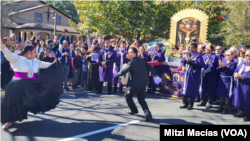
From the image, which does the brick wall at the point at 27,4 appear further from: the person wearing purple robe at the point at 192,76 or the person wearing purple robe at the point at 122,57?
the person wearing purple robe at the point at 192,76

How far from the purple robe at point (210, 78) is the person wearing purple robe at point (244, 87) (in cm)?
118

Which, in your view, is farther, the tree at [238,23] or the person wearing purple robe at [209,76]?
the tree at [238,23]

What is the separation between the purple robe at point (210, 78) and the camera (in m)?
7.96

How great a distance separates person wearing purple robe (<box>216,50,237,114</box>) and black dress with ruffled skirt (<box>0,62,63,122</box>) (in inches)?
188

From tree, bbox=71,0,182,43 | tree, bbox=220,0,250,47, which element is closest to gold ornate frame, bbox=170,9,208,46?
tree, bbox=71,0,182,43

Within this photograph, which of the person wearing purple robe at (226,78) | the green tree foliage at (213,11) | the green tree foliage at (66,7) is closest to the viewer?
the person wearing purple robe at (226,78)

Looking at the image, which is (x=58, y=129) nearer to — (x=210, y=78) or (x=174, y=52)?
(x=210, y=78)

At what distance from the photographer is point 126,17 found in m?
17.7

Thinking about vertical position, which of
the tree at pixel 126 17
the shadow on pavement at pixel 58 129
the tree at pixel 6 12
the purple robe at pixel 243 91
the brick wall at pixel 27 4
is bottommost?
the shadow on pavement at pixel 58 129

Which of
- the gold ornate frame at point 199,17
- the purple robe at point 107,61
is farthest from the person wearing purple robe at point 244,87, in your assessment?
the purple robe at point 107,61

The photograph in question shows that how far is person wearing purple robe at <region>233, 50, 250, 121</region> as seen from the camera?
6.57 meters

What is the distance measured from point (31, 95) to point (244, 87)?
215 inches

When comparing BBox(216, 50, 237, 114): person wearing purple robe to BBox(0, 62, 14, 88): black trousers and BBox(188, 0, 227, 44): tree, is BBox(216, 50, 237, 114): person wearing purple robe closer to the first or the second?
BBox(0, 62, 14, 88): black trousers

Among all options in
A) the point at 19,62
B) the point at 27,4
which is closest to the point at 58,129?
the point at 19,62
